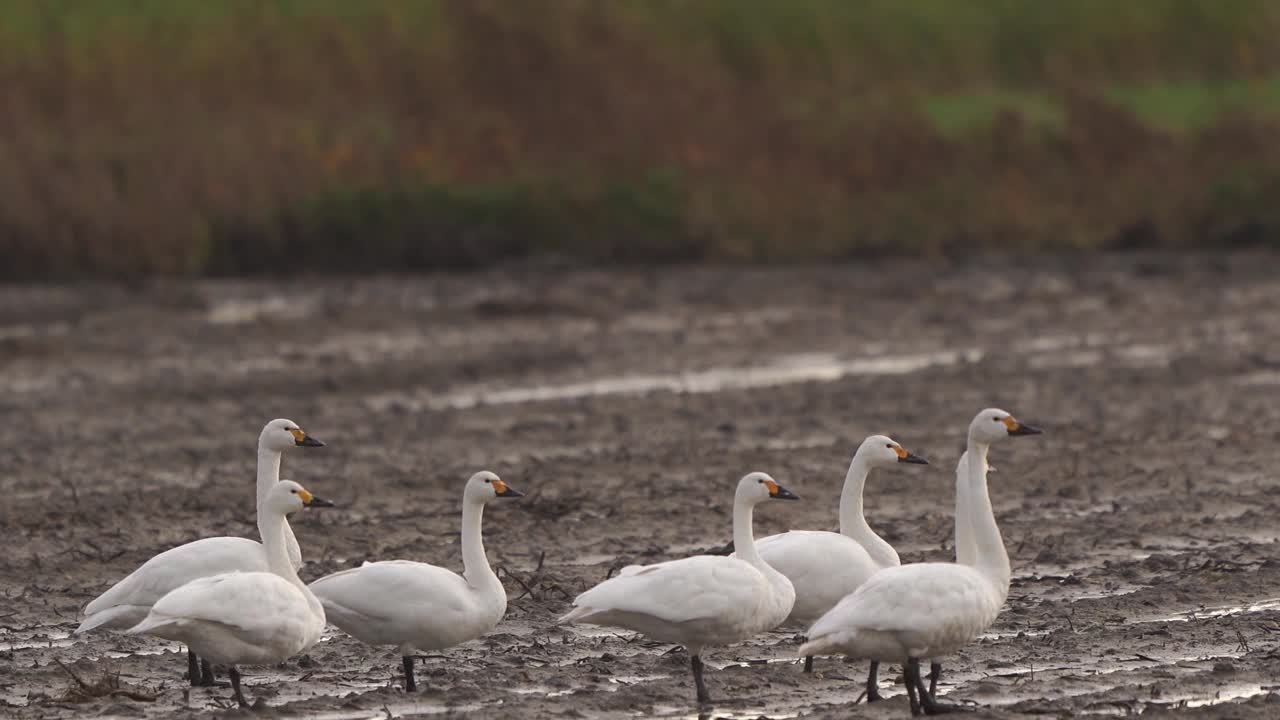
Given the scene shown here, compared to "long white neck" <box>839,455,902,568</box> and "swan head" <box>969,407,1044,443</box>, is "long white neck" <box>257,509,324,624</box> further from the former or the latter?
"swan head" <box>969,407,1044,443</box>

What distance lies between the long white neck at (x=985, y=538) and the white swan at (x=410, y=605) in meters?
2.04

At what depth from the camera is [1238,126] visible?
29.8 meters

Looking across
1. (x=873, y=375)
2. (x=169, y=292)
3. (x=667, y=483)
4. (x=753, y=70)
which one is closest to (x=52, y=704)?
(x=667, y=483)

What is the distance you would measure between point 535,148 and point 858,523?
18.7m

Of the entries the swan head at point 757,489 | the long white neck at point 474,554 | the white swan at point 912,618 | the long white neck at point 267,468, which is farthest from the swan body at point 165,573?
the white swan at point 912,618

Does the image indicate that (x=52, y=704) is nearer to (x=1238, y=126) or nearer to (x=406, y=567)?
(x=406, y=567)

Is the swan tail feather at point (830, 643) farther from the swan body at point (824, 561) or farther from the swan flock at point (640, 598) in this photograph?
the swan body at point (824, 561)

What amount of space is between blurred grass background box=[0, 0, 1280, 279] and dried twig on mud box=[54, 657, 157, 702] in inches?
659

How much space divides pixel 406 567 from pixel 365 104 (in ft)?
69.3

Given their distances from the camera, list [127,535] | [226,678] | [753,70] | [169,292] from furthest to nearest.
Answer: [753,70]
[169,292]
[127,535]
[226,678]

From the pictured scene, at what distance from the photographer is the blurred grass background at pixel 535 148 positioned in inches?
1005

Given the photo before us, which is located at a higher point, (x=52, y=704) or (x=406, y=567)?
(x=406, y=567)

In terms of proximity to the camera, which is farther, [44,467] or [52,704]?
Answer: [44,467]

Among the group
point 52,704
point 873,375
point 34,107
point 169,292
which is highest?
point 34,107
